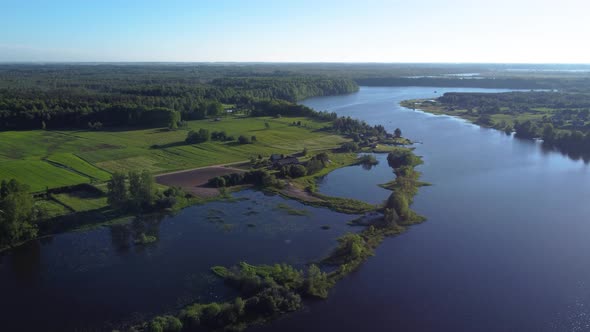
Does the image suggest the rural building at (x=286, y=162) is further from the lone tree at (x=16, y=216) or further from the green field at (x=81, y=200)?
the lone tree at (x=16, y=216)

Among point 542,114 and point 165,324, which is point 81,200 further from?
point 542,114

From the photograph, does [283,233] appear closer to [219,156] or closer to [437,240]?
[437,240]

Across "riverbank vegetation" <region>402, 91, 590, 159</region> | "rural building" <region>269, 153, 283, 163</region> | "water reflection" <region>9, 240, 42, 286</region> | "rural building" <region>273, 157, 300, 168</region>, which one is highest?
"riverbank vegetation" <region>402, 91, 590, 159</region>

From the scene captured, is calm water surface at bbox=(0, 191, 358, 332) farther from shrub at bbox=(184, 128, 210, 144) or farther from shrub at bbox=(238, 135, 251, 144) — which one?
shrub at bbox=(184, 128, 210, 144)

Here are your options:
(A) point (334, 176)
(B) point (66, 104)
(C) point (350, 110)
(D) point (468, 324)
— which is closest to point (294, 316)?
(D) point (468, 324)

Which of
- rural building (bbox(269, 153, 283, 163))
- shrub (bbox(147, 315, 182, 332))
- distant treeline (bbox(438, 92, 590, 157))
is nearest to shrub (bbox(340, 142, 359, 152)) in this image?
rural building (bbox(269, 153, 283, 163))

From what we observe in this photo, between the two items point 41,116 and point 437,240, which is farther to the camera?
point 41,116

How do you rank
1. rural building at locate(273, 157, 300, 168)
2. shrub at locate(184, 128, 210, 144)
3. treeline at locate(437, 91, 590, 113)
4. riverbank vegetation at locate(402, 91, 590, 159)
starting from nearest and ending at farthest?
rural building at locate(273, 157, 300, 168)
shrub at locate(184, 128, 210, 144)
riverbank vegetation at locate(402, 91, 590, 159)
treeline at locate(437, 91, 590, 113)
